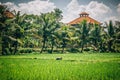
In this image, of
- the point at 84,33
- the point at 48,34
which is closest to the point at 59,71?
the point at 48,34

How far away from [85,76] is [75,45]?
1646cm

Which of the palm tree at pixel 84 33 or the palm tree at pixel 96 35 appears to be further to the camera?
the palm tree at pixel 96 35

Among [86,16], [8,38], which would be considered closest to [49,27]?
[8,38]

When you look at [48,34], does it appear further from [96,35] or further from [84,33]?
[96,35]

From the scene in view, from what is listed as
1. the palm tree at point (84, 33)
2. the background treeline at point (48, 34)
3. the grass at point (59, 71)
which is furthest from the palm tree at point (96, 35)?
the grass at point (59, 71)

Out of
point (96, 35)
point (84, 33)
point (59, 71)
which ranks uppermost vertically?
point (84, 33)

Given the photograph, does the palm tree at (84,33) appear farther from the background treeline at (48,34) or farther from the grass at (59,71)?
the grass at (59,71)

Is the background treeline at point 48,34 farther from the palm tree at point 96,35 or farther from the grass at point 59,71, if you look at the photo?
the grass at point 59,71

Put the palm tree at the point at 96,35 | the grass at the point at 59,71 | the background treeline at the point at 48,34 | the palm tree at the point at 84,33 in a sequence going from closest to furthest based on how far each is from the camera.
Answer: the grass at the point at 59,71 < the background treeline at the point at 48,34 < the palm tree at the point at 84,33 < the palm tree at the point at 96,35

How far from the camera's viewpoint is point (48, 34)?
57.2 ft

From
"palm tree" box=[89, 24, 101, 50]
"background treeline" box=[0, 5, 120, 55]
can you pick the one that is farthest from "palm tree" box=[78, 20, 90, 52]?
"palm tree" box=[89, 24, 101, 50]

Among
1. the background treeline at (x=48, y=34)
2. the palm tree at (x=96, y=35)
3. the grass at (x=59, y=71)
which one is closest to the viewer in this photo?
the grass at (x=59, y=71)

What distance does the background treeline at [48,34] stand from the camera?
14.2m

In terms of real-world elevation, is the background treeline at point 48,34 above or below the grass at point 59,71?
above
